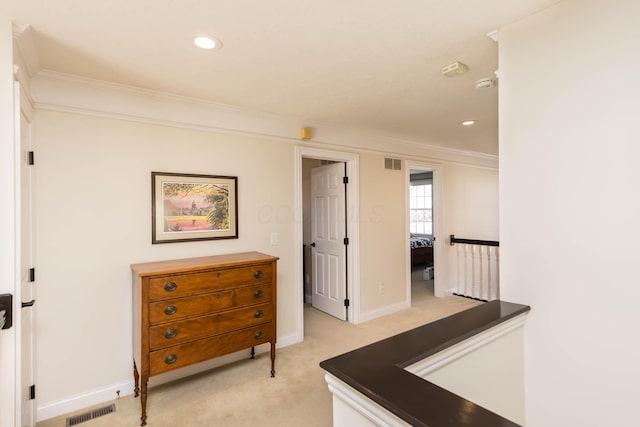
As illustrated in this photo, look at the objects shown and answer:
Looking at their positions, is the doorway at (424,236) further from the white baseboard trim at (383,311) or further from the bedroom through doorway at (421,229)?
the white baseboard trim at (383,311)

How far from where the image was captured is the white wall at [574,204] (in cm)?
129

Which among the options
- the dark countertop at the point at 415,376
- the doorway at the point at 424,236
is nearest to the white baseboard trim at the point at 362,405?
the dark countertop at the point at 415,376

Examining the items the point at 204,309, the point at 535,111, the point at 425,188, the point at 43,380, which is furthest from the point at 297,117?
the point at 425,188

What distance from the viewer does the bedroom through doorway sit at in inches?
251

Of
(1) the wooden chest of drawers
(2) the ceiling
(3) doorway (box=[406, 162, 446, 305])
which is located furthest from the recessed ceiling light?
(3) doorway (box=[406, 162, 446, 305])

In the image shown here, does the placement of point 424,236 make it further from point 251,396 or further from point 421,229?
point 251,396

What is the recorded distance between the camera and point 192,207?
110 inches

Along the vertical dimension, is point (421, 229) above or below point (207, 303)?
above

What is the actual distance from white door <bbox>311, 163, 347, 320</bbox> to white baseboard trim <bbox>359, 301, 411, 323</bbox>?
256 millimetres

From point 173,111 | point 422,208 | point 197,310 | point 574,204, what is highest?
point 173,111

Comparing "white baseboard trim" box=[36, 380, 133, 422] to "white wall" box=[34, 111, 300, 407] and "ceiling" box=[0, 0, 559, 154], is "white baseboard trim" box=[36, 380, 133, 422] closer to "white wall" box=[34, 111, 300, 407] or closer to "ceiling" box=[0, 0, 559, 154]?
"white wall" box=[34, 111, 300, 407]

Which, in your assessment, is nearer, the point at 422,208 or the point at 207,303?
the point at 207,303

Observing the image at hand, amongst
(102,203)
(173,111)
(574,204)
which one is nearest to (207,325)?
(102,203)

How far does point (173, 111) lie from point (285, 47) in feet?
4.35
